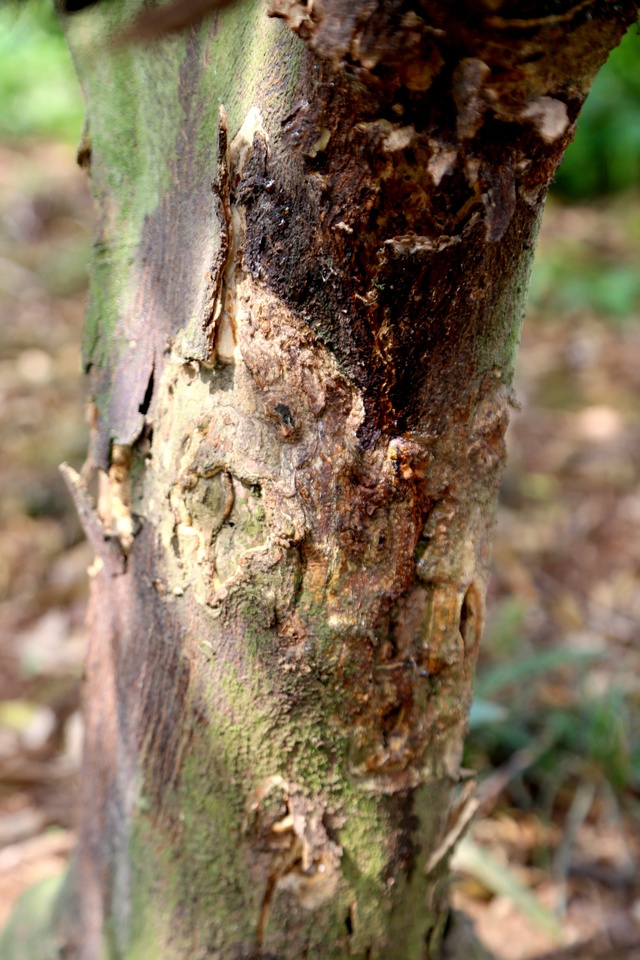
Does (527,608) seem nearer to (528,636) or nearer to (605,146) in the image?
(528,636)

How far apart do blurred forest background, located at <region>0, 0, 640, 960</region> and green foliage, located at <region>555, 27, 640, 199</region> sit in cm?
87

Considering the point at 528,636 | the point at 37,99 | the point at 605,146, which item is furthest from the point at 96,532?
the point at 37,99

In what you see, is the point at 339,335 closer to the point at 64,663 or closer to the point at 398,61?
the point at 398,61

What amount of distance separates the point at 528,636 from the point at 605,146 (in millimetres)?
3475

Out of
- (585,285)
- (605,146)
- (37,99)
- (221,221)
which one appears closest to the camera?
(221,221)

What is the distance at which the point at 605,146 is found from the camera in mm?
4418

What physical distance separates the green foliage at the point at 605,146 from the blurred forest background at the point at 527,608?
0.87 metres

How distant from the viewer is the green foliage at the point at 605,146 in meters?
4.34

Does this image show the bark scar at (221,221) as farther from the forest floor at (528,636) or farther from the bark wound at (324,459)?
the forest floor at (528,636)

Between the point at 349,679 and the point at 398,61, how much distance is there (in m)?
0.43

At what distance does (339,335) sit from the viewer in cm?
54

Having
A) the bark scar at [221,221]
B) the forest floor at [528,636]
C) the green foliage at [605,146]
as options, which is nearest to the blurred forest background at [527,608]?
the forest floor at [528,636]

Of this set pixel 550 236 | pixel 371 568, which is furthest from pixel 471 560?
pixel 550 236

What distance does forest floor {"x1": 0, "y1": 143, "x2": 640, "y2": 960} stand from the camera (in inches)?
56.4
